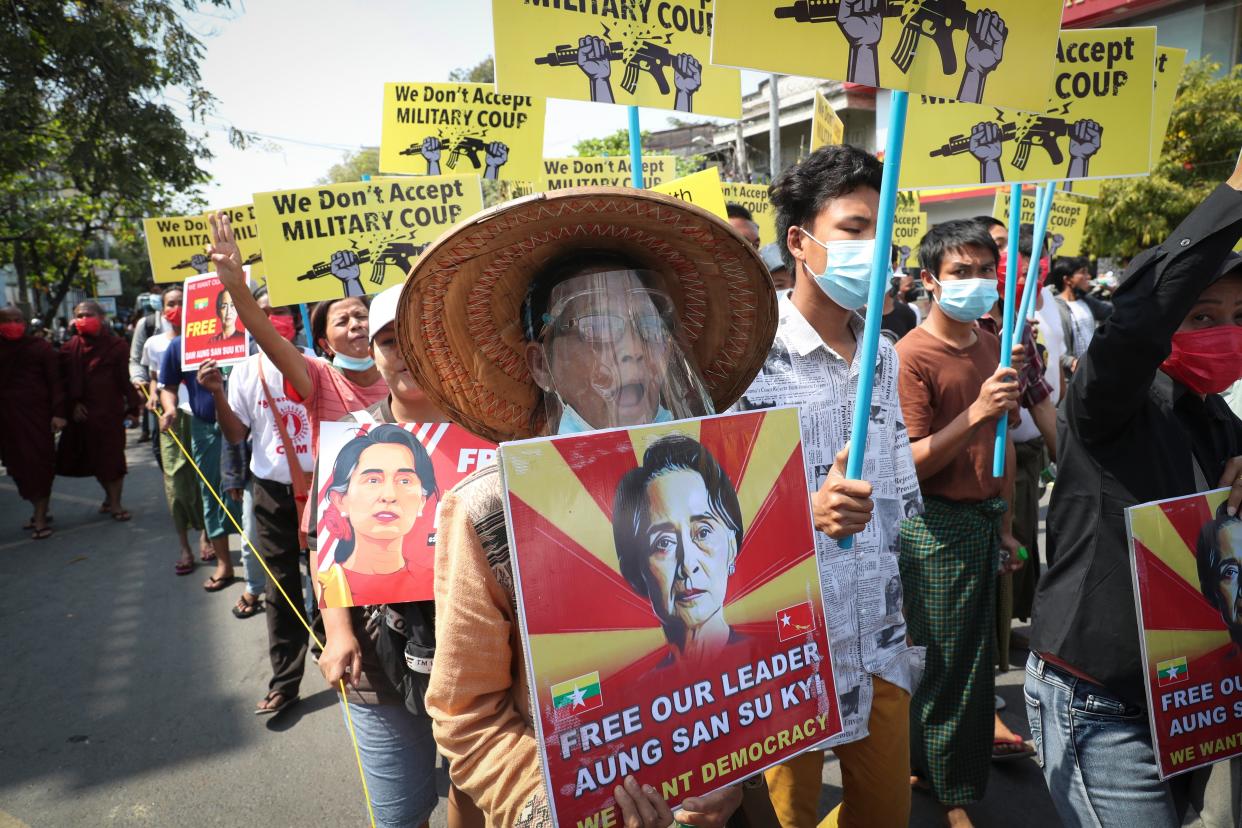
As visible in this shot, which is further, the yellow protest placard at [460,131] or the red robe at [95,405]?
the red robe at [95,405]

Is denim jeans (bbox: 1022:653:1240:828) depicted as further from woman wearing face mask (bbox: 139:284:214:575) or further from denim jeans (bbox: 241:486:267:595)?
woman wearing face mask (bbox: 139:284:214:575)

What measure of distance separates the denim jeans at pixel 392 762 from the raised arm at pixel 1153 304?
2.06 meters

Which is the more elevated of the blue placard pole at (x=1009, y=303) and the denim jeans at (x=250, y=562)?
the blue placard pole at (x=1009, y=303)

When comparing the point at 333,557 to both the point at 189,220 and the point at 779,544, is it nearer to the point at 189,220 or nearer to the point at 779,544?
the point at 779,544

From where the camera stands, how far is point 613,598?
1164 mm

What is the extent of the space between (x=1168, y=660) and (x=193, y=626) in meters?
5.57

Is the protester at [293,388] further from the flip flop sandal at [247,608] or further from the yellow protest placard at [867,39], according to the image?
the yellow protest placard at [867,39]

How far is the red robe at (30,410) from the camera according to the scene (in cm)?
797

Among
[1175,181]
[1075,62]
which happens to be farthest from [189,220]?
[1175,181]

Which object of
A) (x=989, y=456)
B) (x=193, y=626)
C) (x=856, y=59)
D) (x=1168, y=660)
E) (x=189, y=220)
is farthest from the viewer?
(x=189, y=220)

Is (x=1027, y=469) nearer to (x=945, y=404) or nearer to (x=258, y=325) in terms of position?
(x=945, y=404)

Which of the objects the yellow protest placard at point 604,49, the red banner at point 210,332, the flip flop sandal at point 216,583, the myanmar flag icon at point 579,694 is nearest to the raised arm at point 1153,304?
the myanmar flag icon at point 579,694

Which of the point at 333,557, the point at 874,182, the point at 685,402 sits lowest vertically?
the point at 333,557

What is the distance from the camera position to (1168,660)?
174cm
